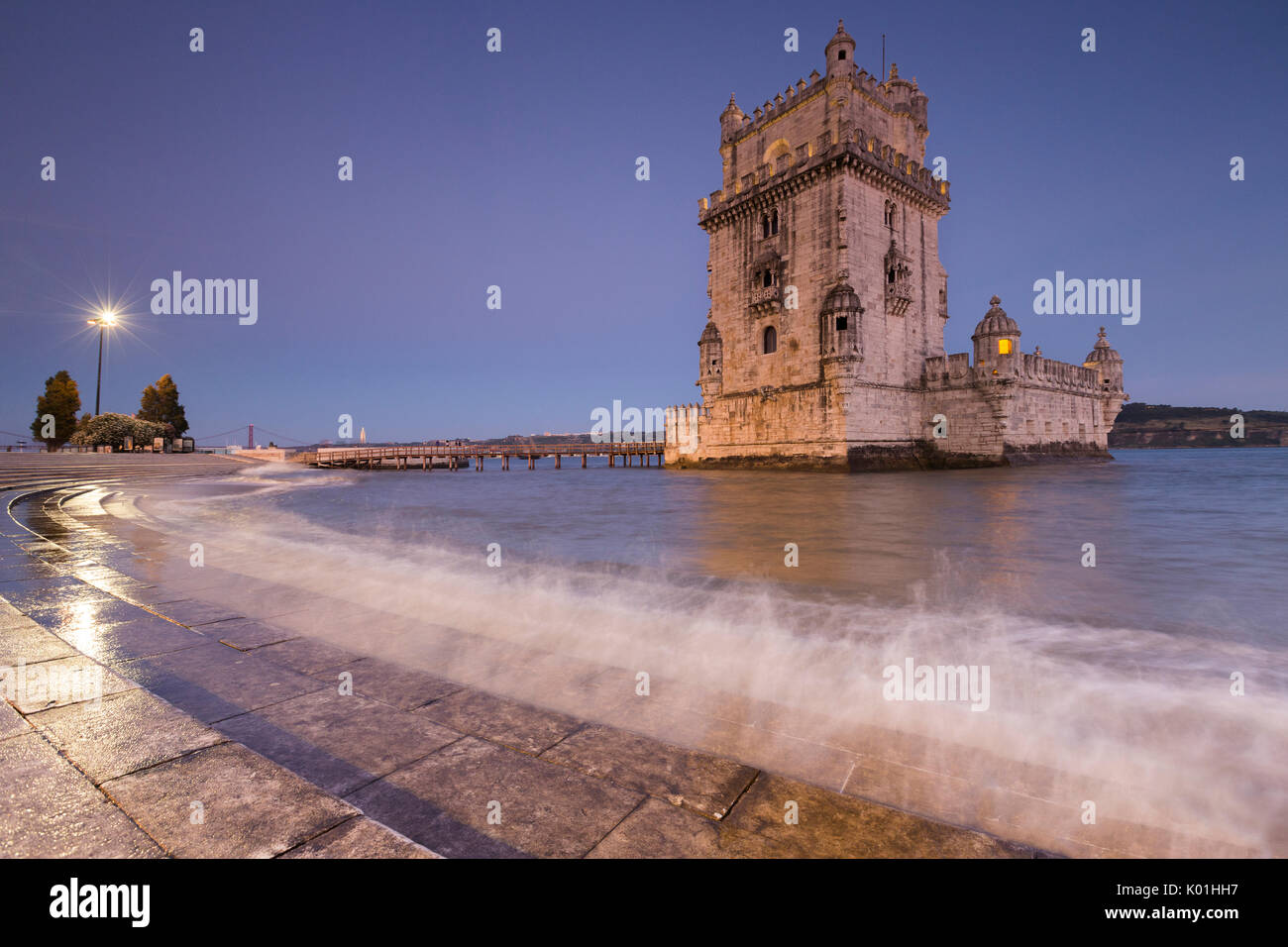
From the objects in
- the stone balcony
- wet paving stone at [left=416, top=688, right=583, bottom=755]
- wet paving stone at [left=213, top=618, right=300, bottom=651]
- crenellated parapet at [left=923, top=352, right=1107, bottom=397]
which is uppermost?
the stone balcony

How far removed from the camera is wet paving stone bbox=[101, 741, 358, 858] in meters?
1.53

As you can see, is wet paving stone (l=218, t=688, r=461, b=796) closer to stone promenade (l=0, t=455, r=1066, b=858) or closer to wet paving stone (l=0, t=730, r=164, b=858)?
stone promenade (l=0, t=455, r=1066, b=858)

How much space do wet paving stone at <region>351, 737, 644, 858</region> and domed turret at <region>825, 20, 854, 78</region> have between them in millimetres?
35860

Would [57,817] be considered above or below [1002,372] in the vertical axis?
below

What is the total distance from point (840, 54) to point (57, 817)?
122 ft

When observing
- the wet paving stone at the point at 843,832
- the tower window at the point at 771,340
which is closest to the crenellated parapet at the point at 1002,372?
the tower window at the point at 771,340

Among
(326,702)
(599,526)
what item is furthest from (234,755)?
(599,526)

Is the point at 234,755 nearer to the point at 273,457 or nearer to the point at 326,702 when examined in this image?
the point at 326,702

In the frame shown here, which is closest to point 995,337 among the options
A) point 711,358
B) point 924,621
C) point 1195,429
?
point 711,358

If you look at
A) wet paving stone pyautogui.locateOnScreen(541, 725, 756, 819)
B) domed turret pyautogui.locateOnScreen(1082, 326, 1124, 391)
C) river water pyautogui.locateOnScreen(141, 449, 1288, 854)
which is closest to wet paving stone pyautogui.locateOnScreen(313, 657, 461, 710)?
river water pyautogui.locateOnScreen(141, 449, 1288, 854)

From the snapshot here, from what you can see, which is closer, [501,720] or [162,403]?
[501,720]

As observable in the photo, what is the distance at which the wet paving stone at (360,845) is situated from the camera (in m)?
1.49

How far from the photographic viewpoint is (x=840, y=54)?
92.5ft

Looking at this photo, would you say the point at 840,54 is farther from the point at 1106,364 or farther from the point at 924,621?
the point at 924,621
